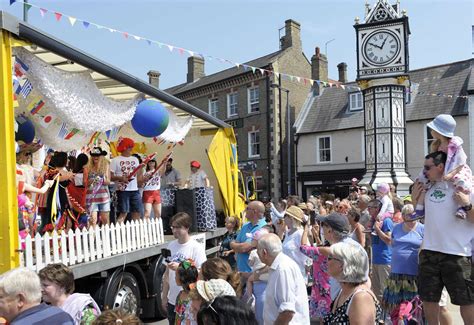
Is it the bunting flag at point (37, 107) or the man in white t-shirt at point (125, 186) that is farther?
the man in white t-shirt at point (125, 186)

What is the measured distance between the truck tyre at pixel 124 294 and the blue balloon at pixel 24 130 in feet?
7.45

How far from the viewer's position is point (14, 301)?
9.12 ft

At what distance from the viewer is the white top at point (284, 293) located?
11.7 ft

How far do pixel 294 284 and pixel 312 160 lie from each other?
2291cm

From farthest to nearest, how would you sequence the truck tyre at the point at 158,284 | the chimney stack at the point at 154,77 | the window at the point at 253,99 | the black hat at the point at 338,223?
the chimney stack at the point at 154,77 → the window at the point at 253,99 → the truck tyre at the point at 158,284 → the black hat at the point at 338,223

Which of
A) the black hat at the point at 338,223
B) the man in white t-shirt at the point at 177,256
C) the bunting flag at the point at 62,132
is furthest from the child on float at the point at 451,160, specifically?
the bunting flag at the point at 62,132

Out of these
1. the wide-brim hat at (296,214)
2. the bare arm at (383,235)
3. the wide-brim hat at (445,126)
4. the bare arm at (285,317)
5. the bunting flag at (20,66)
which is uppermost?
the bunting flag at (20,66)

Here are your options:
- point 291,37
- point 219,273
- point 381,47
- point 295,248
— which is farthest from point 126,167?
point 291,37

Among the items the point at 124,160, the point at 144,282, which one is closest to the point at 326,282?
the point at 144,282

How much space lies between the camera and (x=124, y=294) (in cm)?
582

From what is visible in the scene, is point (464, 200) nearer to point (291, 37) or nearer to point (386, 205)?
point (386, 205)

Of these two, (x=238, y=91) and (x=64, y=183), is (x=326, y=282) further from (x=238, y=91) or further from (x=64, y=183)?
(x=238, y=91)

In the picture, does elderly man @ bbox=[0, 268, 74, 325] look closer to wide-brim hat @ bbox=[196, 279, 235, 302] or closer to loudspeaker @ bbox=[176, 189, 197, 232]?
wide-brim hat @ bbox=[196, 279, 235, 302]

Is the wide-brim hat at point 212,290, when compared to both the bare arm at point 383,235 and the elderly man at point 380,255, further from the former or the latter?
the elderly man at point 380,255
